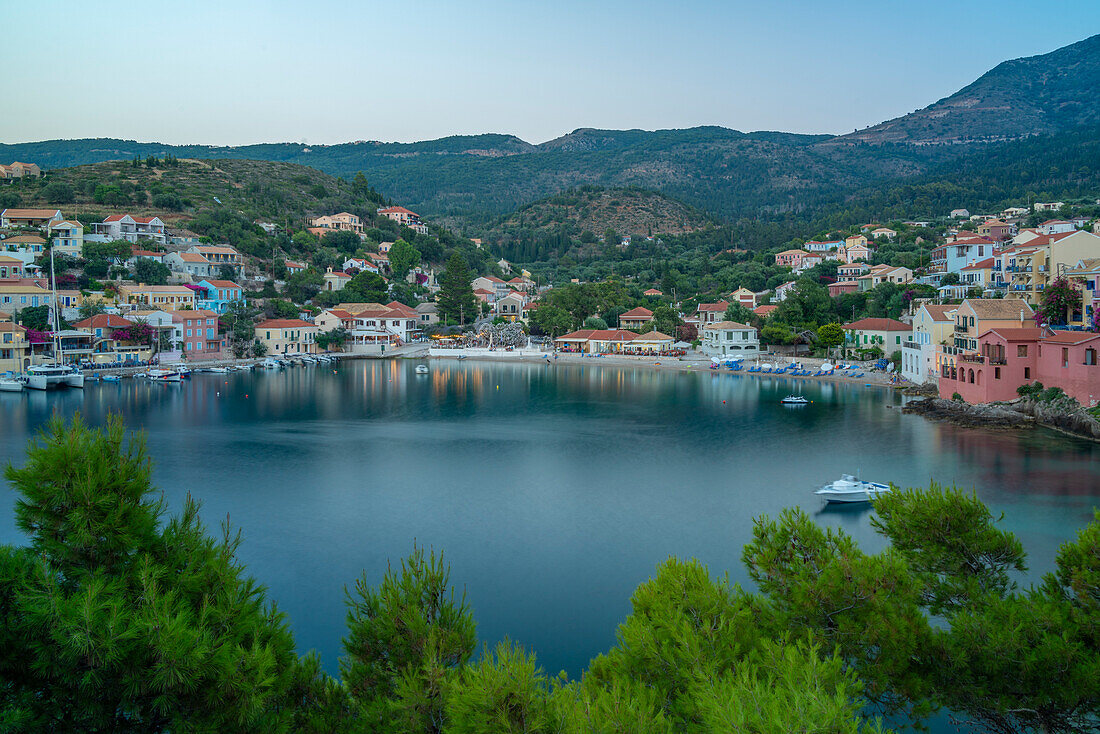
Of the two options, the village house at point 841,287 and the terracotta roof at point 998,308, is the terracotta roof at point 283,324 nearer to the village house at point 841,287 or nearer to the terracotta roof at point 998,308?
the village house at point 841,287

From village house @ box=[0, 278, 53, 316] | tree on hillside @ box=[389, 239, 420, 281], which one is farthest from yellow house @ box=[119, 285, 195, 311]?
tree on hillside @ box=[389, 239, 420, 281]

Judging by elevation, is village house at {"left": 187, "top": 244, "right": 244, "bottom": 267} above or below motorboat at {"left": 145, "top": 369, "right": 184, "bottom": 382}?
above

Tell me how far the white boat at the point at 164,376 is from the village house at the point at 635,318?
26567 millimetres

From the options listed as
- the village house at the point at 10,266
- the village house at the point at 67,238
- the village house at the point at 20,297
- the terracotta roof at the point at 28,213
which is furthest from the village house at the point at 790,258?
the terracotta roof at the point at 28,213

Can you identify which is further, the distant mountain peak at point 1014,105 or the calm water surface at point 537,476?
the distant mountain peak at point 1014,105

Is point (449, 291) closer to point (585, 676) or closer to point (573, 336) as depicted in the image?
point (573, 336)

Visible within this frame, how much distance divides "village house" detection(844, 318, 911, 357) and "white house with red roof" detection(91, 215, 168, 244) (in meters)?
43.2

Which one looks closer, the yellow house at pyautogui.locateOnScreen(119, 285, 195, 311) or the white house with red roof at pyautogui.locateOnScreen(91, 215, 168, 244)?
the yellow house at pyautogui.locateOnScreen(119, 285, 195, 311)

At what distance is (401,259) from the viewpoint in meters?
60.0

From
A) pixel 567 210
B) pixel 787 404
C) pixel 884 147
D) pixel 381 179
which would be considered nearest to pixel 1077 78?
pixel 884 147

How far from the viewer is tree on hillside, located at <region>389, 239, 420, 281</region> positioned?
196 ft

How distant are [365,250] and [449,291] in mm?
13217

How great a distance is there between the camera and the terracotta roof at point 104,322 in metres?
35.5

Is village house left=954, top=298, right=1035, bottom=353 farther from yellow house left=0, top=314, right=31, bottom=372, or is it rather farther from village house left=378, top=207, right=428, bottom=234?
village house left=378, top=207, right=428, bottom=234
